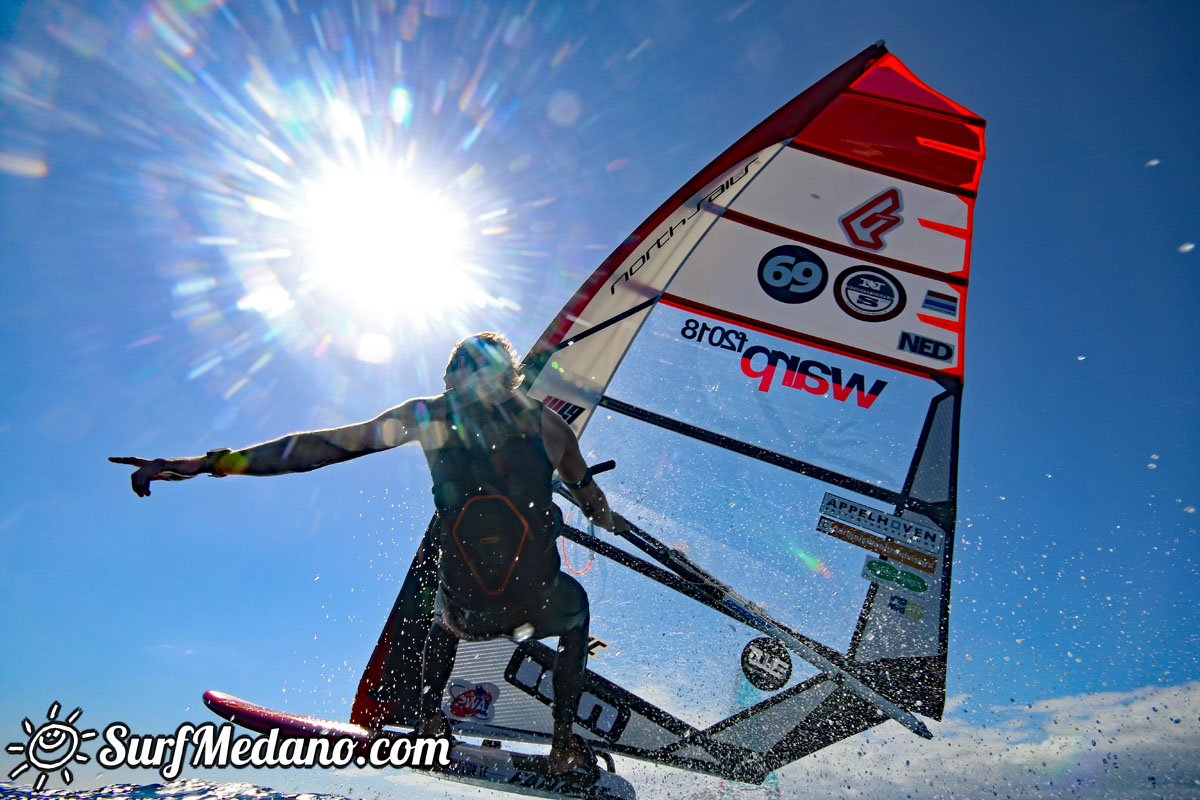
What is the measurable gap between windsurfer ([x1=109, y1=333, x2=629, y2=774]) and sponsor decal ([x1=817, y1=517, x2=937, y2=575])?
1957mm

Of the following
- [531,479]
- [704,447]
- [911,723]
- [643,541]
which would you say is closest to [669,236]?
[704,447]

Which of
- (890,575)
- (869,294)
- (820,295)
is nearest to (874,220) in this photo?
(869,294)

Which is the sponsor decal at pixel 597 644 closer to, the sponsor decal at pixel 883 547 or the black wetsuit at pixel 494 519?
the black wetsuit at pixel 494 519

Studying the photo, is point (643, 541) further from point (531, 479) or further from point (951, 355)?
point (951, 355)

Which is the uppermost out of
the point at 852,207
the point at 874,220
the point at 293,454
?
the point at 852,207

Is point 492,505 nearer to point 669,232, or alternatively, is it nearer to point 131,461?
point 131,461

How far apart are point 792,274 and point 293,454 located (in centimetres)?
326

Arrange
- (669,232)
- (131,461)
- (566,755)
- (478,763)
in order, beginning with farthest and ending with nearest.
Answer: (669,232) → (478,763) → (566,755) → (131,461)

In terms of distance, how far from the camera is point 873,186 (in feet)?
12.8

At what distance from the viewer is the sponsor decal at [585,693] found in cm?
306

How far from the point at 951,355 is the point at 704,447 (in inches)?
69.8

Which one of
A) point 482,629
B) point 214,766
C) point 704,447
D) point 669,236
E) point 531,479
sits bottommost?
point 214,766

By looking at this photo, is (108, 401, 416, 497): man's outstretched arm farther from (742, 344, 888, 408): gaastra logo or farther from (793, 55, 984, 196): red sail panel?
(793, 55, 984, 196): red sail panel

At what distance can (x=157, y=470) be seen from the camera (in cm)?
144
